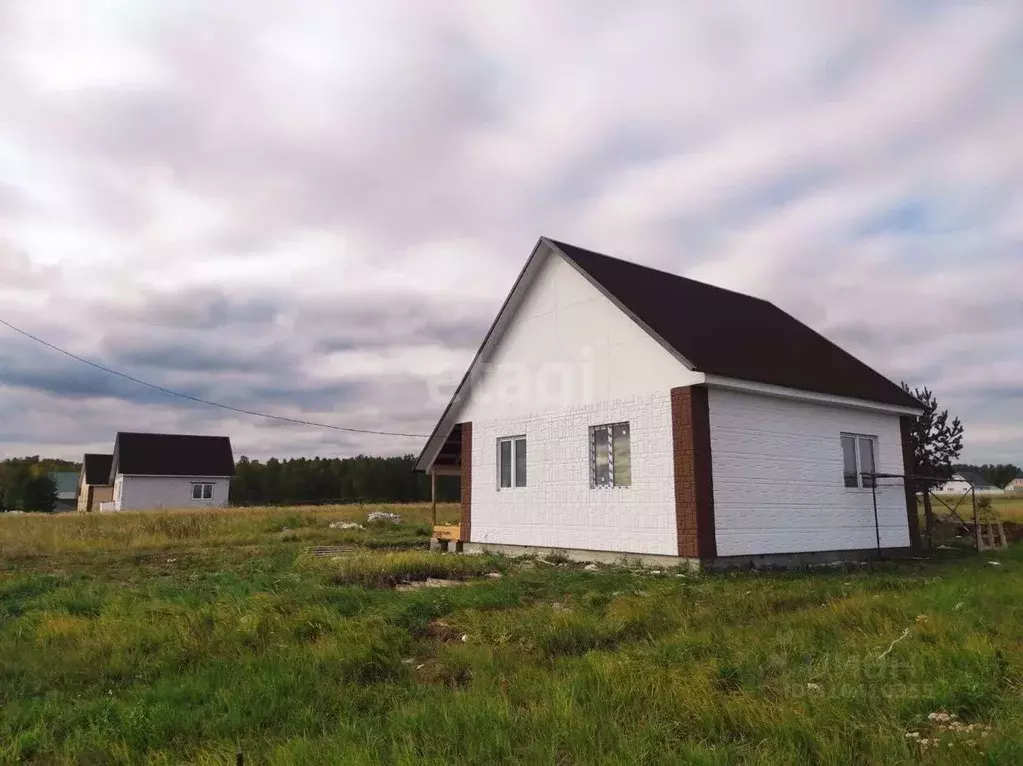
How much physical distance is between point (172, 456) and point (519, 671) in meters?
58.2

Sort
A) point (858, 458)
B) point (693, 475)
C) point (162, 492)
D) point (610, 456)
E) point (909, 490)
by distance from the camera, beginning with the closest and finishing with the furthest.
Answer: point (693, 475) < point (610, 456) < point (858, 458) < point (909, 490) < point (162, 492)

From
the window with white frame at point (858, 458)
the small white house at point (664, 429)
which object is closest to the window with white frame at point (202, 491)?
the small white house at point (664, 429)

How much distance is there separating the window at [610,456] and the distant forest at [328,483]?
62045 mm

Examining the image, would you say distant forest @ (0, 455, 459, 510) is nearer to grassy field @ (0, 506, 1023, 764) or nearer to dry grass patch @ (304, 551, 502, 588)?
dry grass patch @ (304, 551, 502, 588)

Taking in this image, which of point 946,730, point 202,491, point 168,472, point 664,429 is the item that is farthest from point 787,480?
point 202,491

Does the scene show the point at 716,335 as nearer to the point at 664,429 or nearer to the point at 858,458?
the point at 664,429

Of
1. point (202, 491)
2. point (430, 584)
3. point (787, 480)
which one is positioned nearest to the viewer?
point (430, 584)

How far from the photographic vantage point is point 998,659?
233 inches

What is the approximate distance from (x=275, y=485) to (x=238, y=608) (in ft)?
255

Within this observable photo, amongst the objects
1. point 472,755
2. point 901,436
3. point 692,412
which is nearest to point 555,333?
point 692,412

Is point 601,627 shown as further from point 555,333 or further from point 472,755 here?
point 555,333

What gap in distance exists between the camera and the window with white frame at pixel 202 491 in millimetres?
57625

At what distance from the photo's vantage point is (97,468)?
2665 inches

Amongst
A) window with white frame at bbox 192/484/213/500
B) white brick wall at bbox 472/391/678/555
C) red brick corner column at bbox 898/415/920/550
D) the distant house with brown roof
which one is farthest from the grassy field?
the distant house with brown roof
